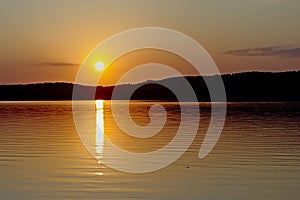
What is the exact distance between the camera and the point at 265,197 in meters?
16.4

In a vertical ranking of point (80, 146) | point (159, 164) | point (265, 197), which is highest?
point (80, 146)

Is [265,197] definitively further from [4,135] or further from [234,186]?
[4,135]

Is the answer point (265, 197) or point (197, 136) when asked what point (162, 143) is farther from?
point (265, 197)

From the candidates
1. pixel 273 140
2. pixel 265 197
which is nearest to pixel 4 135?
pixel 273 140

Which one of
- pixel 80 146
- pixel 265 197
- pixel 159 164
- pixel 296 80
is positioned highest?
pixel 296 80

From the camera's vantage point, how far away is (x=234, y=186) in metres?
18.0

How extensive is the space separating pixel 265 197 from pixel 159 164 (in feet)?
24.5

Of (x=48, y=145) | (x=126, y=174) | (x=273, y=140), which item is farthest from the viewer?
(x=273, y=140)

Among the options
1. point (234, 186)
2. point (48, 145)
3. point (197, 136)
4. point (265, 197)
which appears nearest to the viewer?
point (265, 197)

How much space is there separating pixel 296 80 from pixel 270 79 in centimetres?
732

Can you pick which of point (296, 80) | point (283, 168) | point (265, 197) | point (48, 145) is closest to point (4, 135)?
point (48, 145)

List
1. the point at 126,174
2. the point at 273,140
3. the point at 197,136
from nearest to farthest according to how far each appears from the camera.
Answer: the point at 126,174
the point at 273,140
the point at 197,136

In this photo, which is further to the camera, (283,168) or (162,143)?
(162,143)

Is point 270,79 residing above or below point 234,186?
above
